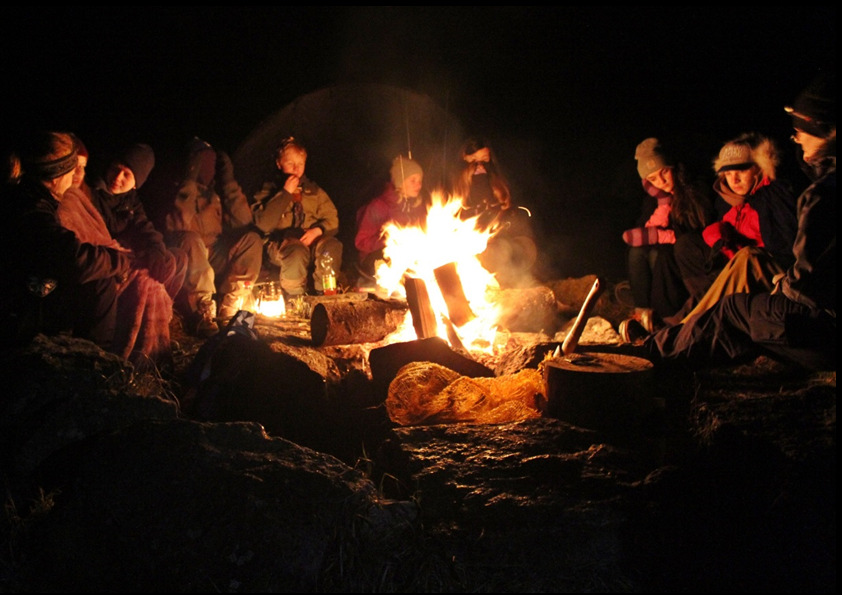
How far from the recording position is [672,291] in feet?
17.8

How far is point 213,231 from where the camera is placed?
21.6 feet

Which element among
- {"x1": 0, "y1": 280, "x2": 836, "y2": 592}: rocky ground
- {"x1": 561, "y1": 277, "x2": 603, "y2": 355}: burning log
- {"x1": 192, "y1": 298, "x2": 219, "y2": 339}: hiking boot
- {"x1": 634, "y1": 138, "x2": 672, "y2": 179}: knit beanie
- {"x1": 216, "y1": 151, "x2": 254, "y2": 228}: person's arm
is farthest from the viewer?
{"x1": 216, "y1": 151, "x2": 254, "y2": 228}: person's arm

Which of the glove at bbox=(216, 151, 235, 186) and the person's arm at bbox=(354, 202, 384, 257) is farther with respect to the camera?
the person's arm at bbox=(354, 202, 384, 257)

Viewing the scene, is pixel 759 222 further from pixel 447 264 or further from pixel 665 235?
pixel 447 264

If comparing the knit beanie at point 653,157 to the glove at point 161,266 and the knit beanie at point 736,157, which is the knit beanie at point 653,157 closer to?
the knit beanie at point 736,157

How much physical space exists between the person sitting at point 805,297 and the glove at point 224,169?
19.9ft

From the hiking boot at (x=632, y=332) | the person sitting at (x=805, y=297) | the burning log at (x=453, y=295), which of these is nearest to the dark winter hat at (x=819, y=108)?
the person sitting at (x=805, y=297)

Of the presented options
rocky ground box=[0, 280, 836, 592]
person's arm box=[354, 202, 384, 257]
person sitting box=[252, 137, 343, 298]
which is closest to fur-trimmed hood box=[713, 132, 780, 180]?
rocky ground box=[0, 280, 836, 592]

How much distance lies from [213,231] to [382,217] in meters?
2.32

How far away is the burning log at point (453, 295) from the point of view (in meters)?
4.71

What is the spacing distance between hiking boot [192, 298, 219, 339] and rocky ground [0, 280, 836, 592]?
253 cm

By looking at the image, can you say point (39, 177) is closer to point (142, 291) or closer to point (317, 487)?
point (142, 291)

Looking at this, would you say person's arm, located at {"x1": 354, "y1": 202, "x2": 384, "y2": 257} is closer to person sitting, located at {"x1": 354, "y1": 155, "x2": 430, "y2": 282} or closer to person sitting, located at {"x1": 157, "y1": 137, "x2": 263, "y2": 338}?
person sitting, located at {"x1": 354, "y1": 155, "x2": 430, "y2": 282}

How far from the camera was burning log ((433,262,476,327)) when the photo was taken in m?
4.71
